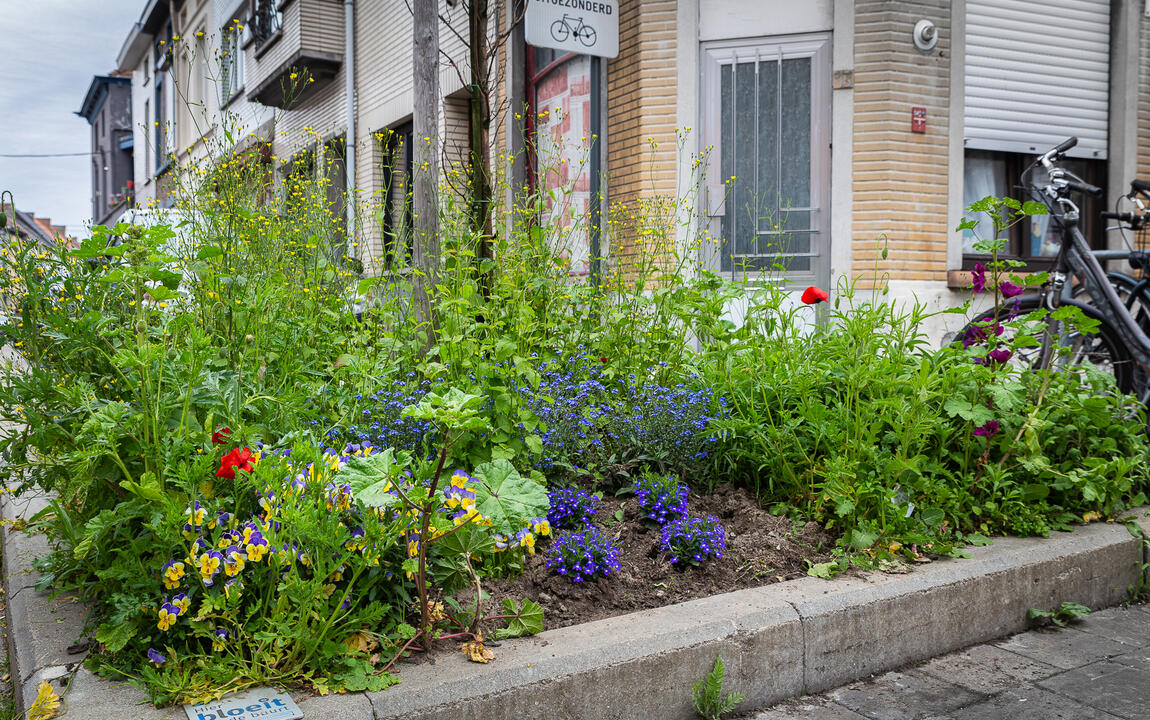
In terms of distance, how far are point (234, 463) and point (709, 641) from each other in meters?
1.35

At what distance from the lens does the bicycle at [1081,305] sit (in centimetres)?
420

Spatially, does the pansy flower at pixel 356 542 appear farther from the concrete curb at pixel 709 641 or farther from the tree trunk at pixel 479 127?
the tree trunk at pixel 479 127

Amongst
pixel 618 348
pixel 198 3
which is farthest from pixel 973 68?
pixel 198 3

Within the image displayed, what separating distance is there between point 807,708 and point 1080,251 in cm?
304

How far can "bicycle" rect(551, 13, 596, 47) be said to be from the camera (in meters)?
6.11

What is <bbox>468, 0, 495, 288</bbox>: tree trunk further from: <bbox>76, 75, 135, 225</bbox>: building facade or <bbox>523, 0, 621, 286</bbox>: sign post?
<bbox>76, 75, 135, 225</bbox>: building facade

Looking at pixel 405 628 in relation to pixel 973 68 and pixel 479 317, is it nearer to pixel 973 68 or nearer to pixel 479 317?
pixel 479 317

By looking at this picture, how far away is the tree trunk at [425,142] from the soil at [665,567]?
1.56 m

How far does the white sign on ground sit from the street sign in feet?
15.2

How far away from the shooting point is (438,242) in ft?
14.5

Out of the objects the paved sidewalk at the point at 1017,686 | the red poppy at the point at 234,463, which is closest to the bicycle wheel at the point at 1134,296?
the paved sidewalk at the point at 1017,686

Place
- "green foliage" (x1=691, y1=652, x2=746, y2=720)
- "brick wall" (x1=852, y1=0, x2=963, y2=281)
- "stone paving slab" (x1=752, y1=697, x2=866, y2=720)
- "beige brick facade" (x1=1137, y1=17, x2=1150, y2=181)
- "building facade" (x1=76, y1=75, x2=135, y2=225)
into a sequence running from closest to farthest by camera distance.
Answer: "green foliage" (x1=691, y1=652, x2=746, y2=720) < "stone paving slab" (x1=752, y1=697, x2=866, y2=720) < "brick wall" (x1=852, y1=0, x2=963, y2=281) < "beige brick facade" (x1=1137, y1=17, x2=1150, y2=181) < "building facade" (x1=76, y1=75, x2=135, y2=225)

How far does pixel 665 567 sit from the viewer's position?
2.86m

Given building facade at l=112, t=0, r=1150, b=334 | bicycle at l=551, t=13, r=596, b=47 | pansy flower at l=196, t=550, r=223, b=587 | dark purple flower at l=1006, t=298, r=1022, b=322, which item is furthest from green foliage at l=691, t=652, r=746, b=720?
bicycle at l=551, t=13, r=596, b=47
